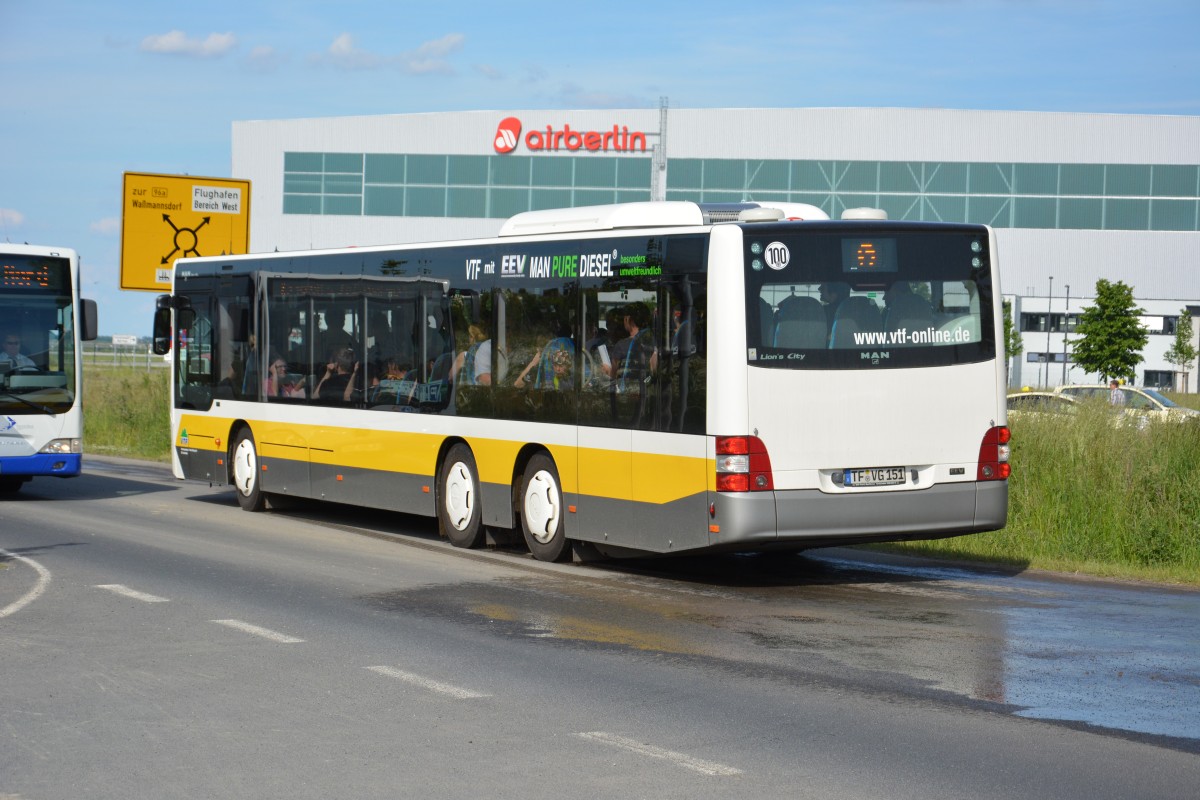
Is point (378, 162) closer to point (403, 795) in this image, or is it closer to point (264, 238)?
point (264, 238)

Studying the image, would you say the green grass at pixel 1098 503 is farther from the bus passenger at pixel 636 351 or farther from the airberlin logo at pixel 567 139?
the airberlin logo at pixel 567 139

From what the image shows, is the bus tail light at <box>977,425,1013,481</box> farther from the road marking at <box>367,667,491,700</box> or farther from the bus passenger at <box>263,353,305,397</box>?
the bus passenger at <box>263,353,305,397</box>

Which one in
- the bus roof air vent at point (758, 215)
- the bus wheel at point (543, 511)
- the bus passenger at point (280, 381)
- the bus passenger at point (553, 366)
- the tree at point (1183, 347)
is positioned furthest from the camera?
the tree at point (1183, 347)

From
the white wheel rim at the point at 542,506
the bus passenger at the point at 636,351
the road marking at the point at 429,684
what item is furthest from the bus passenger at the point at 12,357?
the road marking at the point at 429,684

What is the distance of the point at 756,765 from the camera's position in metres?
6.57

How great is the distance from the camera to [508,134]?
75.8 m

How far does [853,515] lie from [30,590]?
6.14m

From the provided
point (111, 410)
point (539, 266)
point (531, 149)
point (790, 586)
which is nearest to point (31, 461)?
point (539, 266)

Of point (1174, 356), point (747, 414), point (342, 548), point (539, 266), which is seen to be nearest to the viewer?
point (747, 414)

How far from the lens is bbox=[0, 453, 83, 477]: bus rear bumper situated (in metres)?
20.0

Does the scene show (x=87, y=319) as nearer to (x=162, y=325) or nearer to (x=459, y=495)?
(x=162, y=325)

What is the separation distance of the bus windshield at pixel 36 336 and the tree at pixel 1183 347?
56211 millimetres

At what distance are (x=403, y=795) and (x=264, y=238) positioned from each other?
7634cm

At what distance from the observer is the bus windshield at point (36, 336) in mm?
20203
